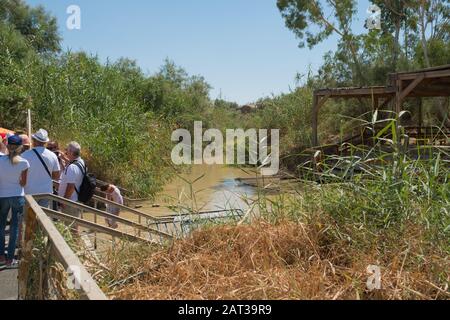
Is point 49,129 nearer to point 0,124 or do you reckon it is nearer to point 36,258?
Result: point 0,124

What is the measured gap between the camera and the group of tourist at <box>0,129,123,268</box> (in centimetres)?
528

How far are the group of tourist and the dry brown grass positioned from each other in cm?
207

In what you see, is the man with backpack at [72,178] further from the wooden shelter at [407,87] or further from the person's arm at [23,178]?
the wooden shelter at [407,87]

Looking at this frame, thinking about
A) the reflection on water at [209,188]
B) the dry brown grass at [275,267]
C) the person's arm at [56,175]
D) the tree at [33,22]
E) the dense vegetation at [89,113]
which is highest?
the tree at [33,22]

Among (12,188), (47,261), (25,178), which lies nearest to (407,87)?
(25,178)

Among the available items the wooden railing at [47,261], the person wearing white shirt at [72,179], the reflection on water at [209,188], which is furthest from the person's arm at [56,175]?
the reflection on water at [209,188]

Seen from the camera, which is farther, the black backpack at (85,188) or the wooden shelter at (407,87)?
the wooden shelter at (407,87)

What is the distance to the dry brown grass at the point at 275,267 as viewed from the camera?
263cm

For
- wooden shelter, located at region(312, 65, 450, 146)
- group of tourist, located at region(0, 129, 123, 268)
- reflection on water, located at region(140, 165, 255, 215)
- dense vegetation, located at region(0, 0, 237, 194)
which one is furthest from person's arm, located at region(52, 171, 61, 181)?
wooden shelter, located at region(312, 65, 450, 146)

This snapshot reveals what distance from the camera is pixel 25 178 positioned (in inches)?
211

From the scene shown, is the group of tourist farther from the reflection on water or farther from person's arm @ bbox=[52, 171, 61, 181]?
the reflection on water

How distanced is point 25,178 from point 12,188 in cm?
17
